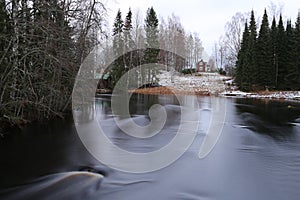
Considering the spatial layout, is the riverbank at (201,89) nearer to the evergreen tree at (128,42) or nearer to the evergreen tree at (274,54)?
the evergreen tree at (274,54)

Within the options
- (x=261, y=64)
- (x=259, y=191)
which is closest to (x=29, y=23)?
(x=259, y=191)

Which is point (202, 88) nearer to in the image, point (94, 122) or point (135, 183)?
point (94, 122)

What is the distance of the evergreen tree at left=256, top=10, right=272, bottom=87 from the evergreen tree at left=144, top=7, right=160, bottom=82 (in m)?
13.8

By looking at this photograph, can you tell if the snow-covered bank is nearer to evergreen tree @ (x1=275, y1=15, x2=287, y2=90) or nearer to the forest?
evergreen tree @ (x1=275, y1=15, x2=287, y2=90)

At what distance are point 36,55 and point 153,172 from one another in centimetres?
733

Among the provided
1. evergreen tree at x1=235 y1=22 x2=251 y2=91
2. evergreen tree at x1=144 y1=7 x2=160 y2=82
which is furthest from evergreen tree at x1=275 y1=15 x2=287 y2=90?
evergreen tree at x1=144 y1=7 x2=160 y2=82

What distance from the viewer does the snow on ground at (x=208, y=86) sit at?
31078mm

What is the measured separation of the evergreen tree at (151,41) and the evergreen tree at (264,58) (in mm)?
13799

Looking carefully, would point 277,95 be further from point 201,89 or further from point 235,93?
point 201,89

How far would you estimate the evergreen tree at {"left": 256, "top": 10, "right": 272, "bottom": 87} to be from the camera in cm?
3328

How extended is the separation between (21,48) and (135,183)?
22.6 feet

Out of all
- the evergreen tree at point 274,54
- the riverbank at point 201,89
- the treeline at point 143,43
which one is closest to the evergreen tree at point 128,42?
the treeline at point 143,43

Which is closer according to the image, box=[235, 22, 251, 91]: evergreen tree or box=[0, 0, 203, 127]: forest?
box=[0, 0, 203, 127]: forest

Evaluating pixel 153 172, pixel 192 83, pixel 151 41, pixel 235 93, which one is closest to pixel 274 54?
pixel 235 93
